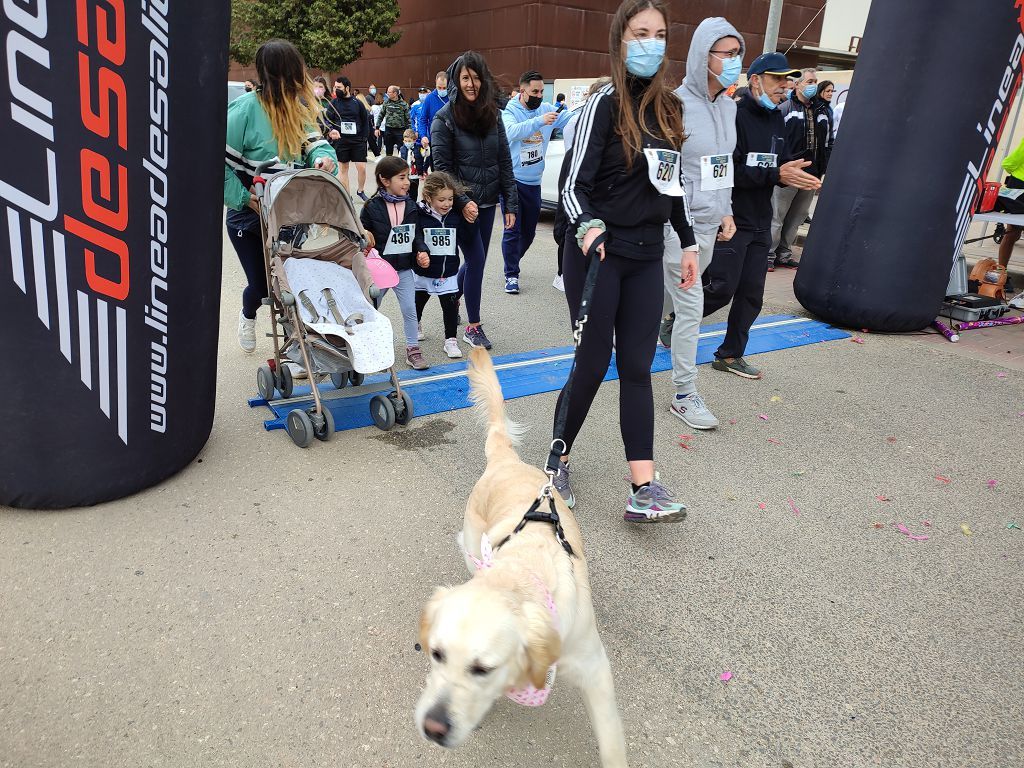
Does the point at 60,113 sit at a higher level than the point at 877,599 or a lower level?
higher

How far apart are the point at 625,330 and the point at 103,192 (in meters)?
2.28

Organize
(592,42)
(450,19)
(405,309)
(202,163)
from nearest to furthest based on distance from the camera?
(202,163) → (405,309) → (592,42) → (450,19)

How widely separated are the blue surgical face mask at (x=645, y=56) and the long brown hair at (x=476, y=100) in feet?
8.09

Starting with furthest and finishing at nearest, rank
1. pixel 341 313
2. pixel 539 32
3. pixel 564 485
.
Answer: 1. pixel 539 32
2. pixel 341 313
3. pixel 564 485

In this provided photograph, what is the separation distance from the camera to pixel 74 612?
2.48 m

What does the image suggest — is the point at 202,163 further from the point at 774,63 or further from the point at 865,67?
the point at 865,67

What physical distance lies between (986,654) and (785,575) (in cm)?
74

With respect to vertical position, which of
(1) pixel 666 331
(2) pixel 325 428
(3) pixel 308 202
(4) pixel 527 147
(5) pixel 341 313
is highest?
(4) pixel 527 147

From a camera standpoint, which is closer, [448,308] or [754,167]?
[754,167]

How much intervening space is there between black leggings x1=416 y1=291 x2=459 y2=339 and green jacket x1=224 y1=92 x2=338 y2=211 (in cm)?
145

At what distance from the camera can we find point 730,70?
12.2 feet

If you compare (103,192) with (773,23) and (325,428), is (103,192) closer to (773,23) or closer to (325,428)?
(325,428)

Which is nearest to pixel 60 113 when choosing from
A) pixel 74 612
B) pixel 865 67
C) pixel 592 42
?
pixel 74 612

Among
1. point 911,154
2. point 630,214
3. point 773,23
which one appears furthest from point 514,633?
point 773,23
